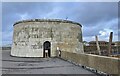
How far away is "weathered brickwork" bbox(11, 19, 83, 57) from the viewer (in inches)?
1070

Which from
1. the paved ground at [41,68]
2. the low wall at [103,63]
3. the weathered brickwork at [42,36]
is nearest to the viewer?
the low wall at [103,63]

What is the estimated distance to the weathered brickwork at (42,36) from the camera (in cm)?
2719

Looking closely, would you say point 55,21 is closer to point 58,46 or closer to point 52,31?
point 52,31

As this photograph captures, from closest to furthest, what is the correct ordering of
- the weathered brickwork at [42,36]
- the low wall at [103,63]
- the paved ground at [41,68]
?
the low wall at [103,63] → the paved ground at [41,68] → the weathered brickwork at [42,36]

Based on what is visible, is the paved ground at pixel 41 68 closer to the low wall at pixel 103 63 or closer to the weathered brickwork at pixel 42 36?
the low wall at pixel 103 63

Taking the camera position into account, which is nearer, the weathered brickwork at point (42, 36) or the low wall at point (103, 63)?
the low wall at point (103, 63)

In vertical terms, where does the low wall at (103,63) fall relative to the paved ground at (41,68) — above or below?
above

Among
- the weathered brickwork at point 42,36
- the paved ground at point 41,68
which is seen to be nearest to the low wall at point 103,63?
the paved ground at point 41,68

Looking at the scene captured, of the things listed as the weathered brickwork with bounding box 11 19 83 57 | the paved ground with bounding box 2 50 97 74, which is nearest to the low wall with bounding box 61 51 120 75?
the paved ground with bounding box 2 50 97 74

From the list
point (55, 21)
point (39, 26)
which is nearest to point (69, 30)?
point (55, 21)

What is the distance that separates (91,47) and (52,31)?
727 inches

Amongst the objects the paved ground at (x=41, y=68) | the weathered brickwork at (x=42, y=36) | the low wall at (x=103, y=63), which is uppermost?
the weathered brickwork at (x=42, y=36)

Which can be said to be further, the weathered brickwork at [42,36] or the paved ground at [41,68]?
the weathered brickwork at [42,36]

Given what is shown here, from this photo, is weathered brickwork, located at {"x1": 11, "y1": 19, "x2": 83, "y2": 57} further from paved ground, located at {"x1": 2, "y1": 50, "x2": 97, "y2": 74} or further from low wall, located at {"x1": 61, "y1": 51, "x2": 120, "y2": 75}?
low wall, located at {"x1": 61, "y1": 51, "x2": 120, "y2": 75}
